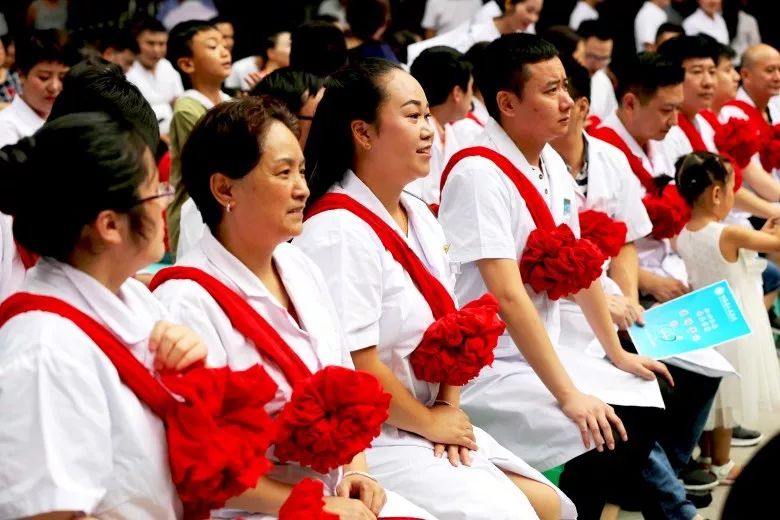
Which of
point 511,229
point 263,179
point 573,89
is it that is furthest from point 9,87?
point 263,179

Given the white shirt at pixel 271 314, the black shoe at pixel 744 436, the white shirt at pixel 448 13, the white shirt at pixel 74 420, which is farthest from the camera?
the white shirt at pixel 448 13

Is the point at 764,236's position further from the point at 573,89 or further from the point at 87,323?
the point at 87,323

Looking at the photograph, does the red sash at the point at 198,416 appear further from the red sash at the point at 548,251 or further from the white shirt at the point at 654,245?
the white shirt at the point at 654,245

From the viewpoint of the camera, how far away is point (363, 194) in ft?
8.84

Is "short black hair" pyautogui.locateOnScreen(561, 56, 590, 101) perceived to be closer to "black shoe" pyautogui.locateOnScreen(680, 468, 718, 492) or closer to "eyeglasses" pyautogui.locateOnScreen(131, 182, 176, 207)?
"black shoe" pyautogui.locateOnScreen(680, 468, 718, 492)

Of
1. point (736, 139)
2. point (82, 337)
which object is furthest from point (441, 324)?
point (736, 139)

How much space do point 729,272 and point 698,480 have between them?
0.77 m

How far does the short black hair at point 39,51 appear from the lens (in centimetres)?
394

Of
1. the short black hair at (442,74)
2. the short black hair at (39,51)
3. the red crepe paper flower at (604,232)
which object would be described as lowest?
the red crepe paper flower at (604,232)

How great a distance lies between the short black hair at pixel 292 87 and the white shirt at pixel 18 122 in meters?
0.81

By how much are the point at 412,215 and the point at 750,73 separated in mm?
4040

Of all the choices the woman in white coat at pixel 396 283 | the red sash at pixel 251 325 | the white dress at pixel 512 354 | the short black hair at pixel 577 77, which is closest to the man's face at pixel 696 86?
the short black hair at pixel 577 77

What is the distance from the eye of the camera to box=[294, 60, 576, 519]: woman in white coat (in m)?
2.51

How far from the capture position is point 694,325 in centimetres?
345
